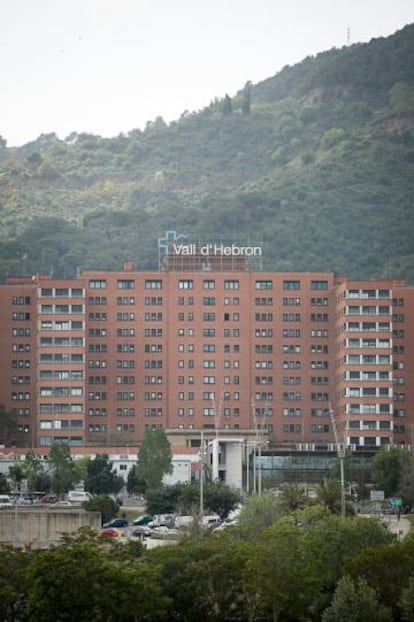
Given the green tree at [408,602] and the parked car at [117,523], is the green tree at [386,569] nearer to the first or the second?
the green tree at [408,602]

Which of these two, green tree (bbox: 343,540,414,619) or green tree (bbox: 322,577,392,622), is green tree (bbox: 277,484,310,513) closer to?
green tree (bbox: 343,540,414,619)

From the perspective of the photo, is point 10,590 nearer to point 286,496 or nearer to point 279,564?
point 279,564

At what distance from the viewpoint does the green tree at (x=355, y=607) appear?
129m

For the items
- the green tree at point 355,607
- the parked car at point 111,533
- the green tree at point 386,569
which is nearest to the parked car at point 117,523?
the parked car at point 111,533

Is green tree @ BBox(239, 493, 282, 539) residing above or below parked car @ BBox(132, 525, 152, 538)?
above

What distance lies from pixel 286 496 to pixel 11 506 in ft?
91.2

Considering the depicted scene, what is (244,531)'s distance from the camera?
161000 mm

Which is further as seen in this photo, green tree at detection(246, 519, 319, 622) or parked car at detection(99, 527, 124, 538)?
parked car at detection(99, 527, 124, 538)

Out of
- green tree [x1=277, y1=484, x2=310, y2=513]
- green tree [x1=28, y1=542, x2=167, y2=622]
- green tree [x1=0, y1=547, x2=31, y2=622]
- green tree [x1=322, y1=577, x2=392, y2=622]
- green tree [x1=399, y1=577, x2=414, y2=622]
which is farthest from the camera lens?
green tree [x1=277, y1=484, x2=310, y2=513]

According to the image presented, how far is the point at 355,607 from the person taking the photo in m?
130

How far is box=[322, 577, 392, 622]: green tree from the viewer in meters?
129

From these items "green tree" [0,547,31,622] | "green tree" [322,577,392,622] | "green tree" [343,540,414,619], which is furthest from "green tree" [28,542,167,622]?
"green tree" [343,540,414,619]

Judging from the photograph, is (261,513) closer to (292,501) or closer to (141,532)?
(141,532)

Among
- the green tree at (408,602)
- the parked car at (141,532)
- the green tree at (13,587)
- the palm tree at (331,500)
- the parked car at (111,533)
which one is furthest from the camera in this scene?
the palm tree at (331,500)
